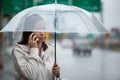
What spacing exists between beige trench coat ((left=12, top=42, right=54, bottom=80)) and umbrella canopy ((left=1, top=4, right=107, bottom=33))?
232 millimetres

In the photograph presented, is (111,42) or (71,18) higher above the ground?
(71,18)

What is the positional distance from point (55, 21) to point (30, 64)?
0.58m

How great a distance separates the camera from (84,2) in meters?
19.9

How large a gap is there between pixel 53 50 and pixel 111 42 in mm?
68950

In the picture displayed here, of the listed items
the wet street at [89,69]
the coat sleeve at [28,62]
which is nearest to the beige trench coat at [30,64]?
the coat sleeve at [28,62]

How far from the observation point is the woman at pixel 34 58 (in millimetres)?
4668

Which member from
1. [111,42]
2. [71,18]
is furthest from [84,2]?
[111,42]

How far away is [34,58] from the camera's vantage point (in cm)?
470

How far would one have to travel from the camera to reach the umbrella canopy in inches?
190

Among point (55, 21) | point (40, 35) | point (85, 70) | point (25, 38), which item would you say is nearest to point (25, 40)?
point (25, 38)

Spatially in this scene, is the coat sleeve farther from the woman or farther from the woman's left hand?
the woman's left hand

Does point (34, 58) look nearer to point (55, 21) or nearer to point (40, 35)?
point (40, 35)

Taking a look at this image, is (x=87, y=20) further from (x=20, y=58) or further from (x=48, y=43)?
(x=20, y=58)

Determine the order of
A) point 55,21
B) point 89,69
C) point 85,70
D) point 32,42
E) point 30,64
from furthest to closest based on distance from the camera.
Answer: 1. point 89,69
2. point 85,70
3. point 55,21
4. point 32,42
5. point 30,64
